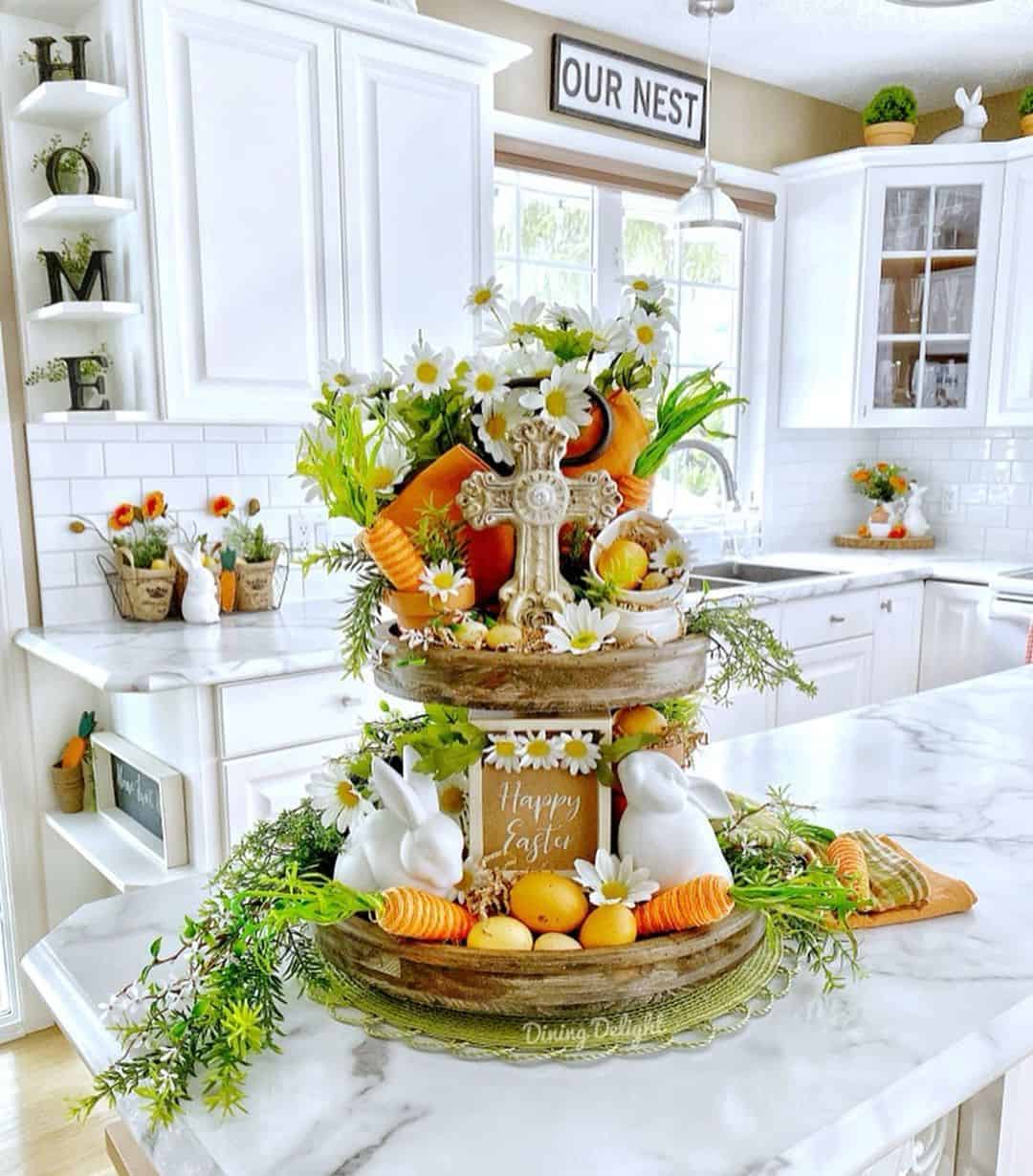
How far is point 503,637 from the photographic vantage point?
2.82 ft

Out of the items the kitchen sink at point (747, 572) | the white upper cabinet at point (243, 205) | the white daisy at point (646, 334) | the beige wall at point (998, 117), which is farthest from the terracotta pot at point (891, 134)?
the white daisy at point (646, 334)

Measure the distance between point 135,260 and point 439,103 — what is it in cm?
86

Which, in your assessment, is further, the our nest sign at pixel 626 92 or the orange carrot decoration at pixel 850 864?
the our nest sign at pixel 626 92

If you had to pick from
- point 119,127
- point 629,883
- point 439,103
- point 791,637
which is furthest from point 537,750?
point 791,637

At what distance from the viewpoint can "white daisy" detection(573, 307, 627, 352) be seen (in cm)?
91

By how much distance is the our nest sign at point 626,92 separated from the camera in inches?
127

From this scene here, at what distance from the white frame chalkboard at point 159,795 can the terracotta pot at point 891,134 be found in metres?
3.25

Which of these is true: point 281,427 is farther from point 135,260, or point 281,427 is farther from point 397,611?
point 397,611

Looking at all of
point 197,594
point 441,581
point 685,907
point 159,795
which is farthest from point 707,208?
point 685,907

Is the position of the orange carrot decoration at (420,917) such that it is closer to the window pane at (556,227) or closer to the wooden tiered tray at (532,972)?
the wooden tiered tray at (532,972)

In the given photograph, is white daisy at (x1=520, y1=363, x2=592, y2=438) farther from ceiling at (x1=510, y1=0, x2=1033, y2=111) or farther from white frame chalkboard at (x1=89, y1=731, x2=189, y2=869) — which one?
ceiling at (x1=510, y1=0, x2=1033, y2=111)

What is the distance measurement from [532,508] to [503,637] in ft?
0.36

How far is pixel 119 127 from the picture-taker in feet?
7.24

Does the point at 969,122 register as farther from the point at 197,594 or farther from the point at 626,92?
the point at 197,594
